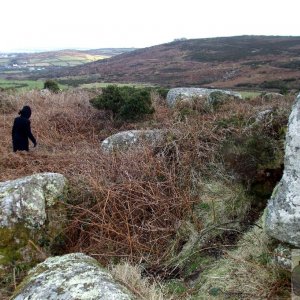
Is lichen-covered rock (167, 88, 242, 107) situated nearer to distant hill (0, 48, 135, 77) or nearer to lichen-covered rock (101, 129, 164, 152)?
lichen-covered rock (101, 129, 164, 152)

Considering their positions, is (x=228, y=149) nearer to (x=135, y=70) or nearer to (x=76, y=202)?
(x=76, y=202)

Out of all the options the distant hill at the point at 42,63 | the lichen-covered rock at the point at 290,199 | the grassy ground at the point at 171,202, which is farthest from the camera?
the distant hill at the point at 42,63

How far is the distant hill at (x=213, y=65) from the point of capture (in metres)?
36.0

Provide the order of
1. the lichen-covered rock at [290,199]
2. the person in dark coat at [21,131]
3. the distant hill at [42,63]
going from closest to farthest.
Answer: the lichen-covered rock at [290,199]
the person in dark coat at [21,131]
the distant hill at [42,63]

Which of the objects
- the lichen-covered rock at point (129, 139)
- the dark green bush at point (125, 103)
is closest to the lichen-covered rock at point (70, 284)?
the lichen-covered rock at point (129, 139)

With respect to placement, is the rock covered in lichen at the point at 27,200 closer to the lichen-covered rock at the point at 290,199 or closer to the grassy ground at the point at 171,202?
the grassy ground at the point at 171,202

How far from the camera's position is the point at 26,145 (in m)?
8.26

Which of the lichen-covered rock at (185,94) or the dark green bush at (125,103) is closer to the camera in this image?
the dark green bush at (125,103)

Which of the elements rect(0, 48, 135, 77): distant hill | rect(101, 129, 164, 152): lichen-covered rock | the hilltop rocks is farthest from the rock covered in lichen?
rect(0, 48, 135, 77): distant hill

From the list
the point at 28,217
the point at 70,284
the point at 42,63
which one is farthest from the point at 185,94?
the point at 42,63

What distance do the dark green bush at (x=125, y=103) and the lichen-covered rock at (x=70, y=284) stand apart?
8657mm

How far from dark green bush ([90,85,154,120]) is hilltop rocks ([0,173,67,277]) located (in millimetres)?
6603

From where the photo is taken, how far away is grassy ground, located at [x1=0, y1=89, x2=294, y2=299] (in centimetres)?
405

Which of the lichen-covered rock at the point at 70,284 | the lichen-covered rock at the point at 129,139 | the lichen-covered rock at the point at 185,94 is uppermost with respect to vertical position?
the lichen-covered rock at the point at 185,94
